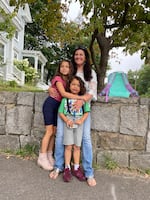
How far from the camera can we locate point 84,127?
3.43 metres

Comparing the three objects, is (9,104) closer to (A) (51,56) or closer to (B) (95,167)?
(B) (95,167)

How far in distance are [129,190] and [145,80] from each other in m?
47.2

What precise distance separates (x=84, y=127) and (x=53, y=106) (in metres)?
0.52

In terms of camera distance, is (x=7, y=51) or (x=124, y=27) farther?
(x=7, y=51)

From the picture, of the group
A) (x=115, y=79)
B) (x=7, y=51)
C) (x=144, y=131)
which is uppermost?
(x=7, y=51)

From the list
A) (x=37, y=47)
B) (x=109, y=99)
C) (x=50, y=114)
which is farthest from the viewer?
(x=37, y=47)

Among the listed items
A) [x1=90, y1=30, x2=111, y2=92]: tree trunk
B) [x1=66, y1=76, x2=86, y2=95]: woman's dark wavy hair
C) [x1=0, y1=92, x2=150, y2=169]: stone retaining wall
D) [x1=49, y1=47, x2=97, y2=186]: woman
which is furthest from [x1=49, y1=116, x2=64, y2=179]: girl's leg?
[x1=90, y1=30, x2=111, y2=92]: tree trunk

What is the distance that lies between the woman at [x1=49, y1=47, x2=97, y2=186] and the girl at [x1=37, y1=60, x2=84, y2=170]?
0.13 m

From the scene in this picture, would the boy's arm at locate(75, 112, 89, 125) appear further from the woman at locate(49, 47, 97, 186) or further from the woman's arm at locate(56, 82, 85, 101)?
the woman's arm at locate(56, 82, 85, 101)

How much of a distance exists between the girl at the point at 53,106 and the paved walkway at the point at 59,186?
172mm

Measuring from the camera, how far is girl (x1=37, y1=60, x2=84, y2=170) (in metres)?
3.46

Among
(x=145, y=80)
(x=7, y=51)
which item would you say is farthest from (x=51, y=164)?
(x=145, y=80)

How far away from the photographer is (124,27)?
18.1 ft

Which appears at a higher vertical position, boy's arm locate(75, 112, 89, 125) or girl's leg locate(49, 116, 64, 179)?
boy's arm locate(75, 112, 89, 125)
